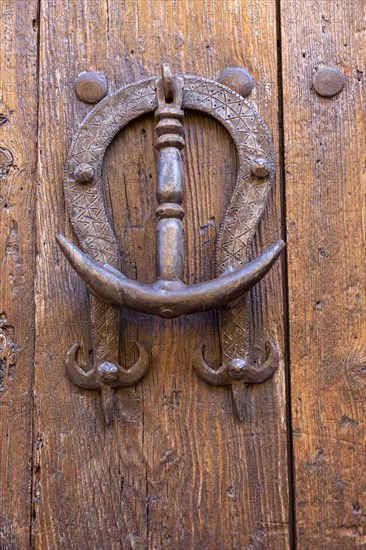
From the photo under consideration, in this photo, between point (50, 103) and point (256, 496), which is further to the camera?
point (50, 103)

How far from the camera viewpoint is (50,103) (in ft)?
3.71

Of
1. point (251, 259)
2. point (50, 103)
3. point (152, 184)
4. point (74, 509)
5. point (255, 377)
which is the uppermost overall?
point (50, 103)

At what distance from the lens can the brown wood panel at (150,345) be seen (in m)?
1.02

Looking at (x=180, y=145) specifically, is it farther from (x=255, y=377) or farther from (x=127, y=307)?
(x=255, y=377)

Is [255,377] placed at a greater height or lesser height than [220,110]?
lesser

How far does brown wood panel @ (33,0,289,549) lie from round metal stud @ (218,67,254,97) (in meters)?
0.02

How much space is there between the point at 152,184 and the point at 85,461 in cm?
43

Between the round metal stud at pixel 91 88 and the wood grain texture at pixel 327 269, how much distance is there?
11.4 inches

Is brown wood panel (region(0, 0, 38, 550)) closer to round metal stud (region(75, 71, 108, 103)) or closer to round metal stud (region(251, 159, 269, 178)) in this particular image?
round metal stud (region(75, 71, 108, 103))

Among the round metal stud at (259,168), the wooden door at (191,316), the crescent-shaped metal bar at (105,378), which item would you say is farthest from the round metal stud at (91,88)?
the crescent-shaped metal bar at (105,378)

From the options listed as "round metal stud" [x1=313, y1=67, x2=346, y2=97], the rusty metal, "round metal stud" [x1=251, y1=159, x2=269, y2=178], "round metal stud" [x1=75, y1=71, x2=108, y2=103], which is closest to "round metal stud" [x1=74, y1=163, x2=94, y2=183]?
the rusty metal

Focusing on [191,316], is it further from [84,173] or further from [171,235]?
[84,173]

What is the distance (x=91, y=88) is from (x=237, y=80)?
0.23m

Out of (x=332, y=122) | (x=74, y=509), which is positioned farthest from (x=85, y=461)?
(x=332, y=122)
